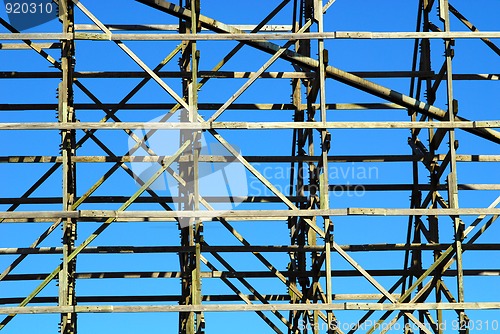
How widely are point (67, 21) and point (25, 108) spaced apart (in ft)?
8.15

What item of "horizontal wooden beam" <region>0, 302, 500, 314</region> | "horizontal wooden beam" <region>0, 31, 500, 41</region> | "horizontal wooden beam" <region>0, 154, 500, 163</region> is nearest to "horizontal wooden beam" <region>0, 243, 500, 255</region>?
"horizontal wooden beam" <region>0, 302, 500, 314</region>

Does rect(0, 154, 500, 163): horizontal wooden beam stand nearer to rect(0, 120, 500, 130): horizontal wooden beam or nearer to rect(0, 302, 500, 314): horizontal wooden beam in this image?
rect(0, 120, 500, 130): horizontal wooden beam

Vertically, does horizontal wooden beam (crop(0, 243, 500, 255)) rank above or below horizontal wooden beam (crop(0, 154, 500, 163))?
below

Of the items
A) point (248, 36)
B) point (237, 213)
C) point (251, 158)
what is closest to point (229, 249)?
point (237, 213)

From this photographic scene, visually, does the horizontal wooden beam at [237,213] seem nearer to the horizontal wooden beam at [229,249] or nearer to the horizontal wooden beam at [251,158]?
the horizontal wooden beam at [229,249]

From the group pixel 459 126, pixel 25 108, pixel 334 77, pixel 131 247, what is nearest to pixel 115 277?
pixel 131 247

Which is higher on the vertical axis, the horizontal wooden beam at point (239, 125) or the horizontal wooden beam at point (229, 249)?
the horizontal wooden beam at point (239, 125)

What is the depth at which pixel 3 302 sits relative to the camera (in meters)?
19.4

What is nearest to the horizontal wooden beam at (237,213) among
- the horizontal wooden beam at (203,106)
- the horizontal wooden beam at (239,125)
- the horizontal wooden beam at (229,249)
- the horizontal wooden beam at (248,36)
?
the horizontal wooden beam at (229,249)

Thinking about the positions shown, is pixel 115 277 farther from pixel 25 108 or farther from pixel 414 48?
pixel 414 48

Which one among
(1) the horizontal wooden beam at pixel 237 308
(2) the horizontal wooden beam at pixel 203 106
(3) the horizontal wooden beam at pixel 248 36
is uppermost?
(3) the horizontal wooden beam at pixel 248 36

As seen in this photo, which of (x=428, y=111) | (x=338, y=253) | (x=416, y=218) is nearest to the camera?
(x=338, y=253)

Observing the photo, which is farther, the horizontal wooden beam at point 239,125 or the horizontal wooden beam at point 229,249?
the horizontal wooden beam at point 229,249

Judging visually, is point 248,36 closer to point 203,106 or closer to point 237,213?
point 203,106
